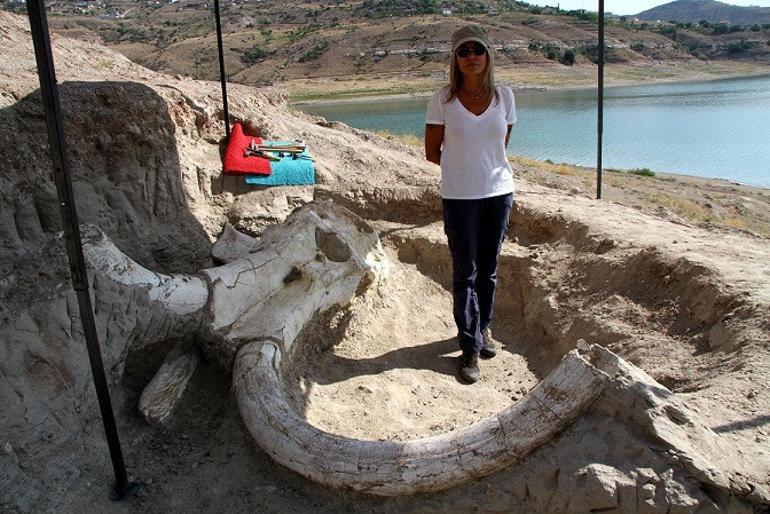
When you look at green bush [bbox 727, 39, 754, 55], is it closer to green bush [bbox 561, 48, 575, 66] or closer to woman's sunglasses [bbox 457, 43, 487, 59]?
green bush [bbox 561, 48, 575, 66]

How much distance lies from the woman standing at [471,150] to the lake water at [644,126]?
1509cm

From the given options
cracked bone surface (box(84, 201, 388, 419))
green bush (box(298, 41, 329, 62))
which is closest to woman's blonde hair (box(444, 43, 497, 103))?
cracked bone surface (box(84, 201, 388, 419))

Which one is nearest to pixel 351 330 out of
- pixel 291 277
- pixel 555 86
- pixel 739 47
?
pixel 291 277

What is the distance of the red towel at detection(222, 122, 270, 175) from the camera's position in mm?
5688

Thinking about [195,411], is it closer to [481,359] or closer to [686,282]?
[481,359]

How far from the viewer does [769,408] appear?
2.88 m

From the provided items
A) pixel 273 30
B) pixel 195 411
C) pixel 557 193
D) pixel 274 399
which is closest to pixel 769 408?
pixel 274 399

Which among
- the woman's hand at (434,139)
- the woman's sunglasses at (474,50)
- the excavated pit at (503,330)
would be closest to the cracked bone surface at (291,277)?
the excavated pit at (503,330)

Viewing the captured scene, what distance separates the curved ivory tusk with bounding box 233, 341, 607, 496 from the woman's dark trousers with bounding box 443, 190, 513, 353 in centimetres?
121

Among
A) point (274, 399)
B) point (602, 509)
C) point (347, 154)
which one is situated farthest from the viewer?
point (347, 154)

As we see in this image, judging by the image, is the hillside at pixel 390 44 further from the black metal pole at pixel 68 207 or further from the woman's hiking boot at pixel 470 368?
the black metal pole at pixel 68 207

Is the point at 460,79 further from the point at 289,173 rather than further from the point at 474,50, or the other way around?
the point at 289,173

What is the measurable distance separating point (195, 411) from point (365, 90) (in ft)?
119

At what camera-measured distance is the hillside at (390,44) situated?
45.1m
